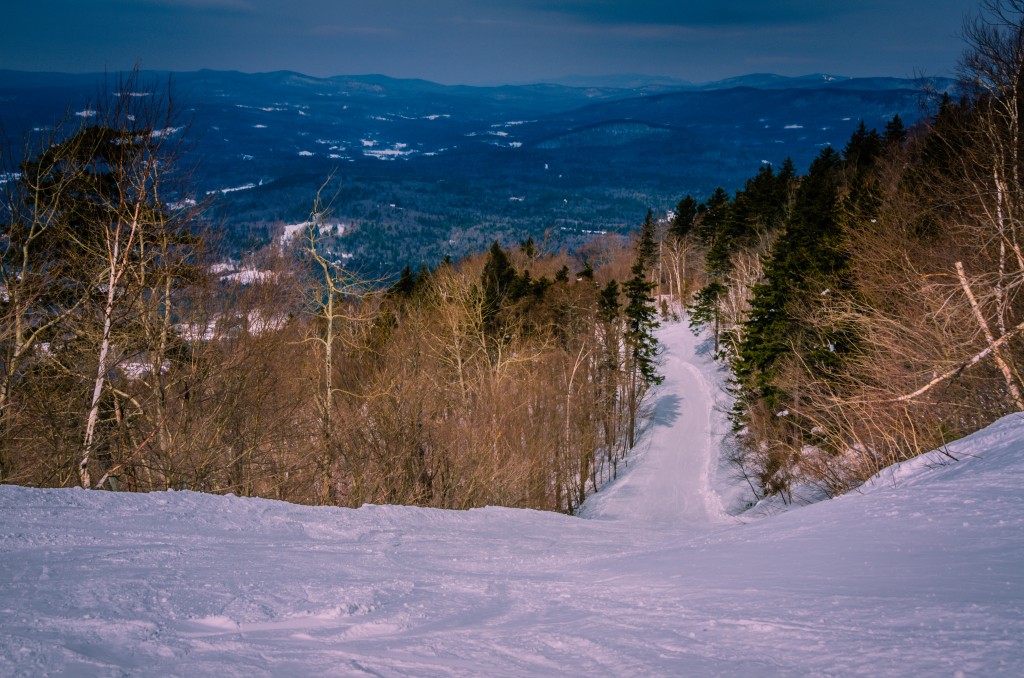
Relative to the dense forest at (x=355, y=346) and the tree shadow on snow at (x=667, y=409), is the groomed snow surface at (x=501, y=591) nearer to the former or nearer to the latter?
the dense forest at (x=355, y=346)

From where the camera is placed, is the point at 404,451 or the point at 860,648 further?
the point at 404,451

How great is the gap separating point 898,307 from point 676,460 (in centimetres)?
1886

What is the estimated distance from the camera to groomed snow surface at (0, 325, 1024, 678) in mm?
2727

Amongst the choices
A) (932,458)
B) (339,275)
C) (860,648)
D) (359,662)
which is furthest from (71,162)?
(932,458)

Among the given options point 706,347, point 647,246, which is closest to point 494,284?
point 706,347

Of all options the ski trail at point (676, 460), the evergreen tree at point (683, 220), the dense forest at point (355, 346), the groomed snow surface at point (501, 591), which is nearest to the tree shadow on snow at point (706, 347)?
the ski trail at point (676, 460)

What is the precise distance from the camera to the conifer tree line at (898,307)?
11.2m

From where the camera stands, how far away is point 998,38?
45.1 ft

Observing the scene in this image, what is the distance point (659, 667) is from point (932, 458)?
6.39 metres

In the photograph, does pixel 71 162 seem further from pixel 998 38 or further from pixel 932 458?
pixel 998 38

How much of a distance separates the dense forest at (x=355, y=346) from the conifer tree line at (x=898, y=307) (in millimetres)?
136

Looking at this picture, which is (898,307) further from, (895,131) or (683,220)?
(683,220)

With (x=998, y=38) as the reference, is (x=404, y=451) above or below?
below

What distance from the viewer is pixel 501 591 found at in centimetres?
424
